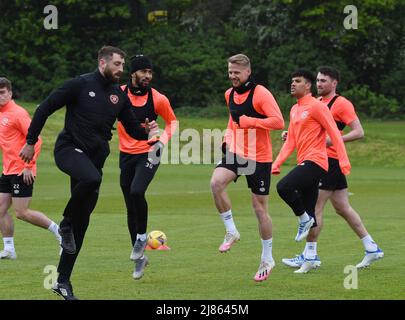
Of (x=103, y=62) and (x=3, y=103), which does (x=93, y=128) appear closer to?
(x=103, y=62)

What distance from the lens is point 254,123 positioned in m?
13.4

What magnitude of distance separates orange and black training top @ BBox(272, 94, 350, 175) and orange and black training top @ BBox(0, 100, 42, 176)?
3728 mm

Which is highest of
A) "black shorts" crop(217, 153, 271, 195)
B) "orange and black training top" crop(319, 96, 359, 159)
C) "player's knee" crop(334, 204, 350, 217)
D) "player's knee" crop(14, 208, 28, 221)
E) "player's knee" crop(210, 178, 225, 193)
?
"orange and black training top" crop(319, 96, 359, 159)

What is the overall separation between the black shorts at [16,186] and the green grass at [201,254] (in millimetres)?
820

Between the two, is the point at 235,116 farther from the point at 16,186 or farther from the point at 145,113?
the point at 16,186

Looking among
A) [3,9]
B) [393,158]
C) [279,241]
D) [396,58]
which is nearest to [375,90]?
[396,58]

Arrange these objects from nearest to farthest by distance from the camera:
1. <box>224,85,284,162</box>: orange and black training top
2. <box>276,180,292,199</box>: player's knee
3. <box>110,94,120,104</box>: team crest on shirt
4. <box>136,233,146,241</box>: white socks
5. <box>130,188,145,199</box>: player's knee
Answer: <box>110,94,120,104</box>: team crest on shirt, <box>276,180,292,199</box>: player's knee, <box>224,85,284,162</box>: orange and black training top, <box>136,233,146,241</box>: white socks, <box>130,188,145,199</box>: player's knee

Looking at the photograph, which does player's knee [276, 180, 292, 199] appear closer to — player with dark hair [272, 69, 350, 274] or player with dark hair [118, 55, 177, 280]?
player with dark hair [272, 69, 350, 274]

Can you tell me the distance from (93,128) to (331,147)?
12.6 ft

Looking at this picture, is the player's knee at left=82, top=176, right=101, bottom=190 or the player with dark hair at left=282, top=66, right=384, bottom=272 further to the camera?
the player with dark hair at left=282, top=66, right=384, bottom=272

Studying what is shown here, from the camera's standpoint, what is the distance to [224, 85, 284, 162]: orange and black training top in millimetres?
13367

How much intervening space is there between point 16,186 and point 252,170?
3582 mm

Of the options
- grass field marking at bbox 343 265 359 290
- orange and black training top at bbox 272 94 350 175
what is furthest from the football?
grass field marking at bbox 343 265 359 290

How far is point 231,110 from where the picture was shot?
13914 millimetres
